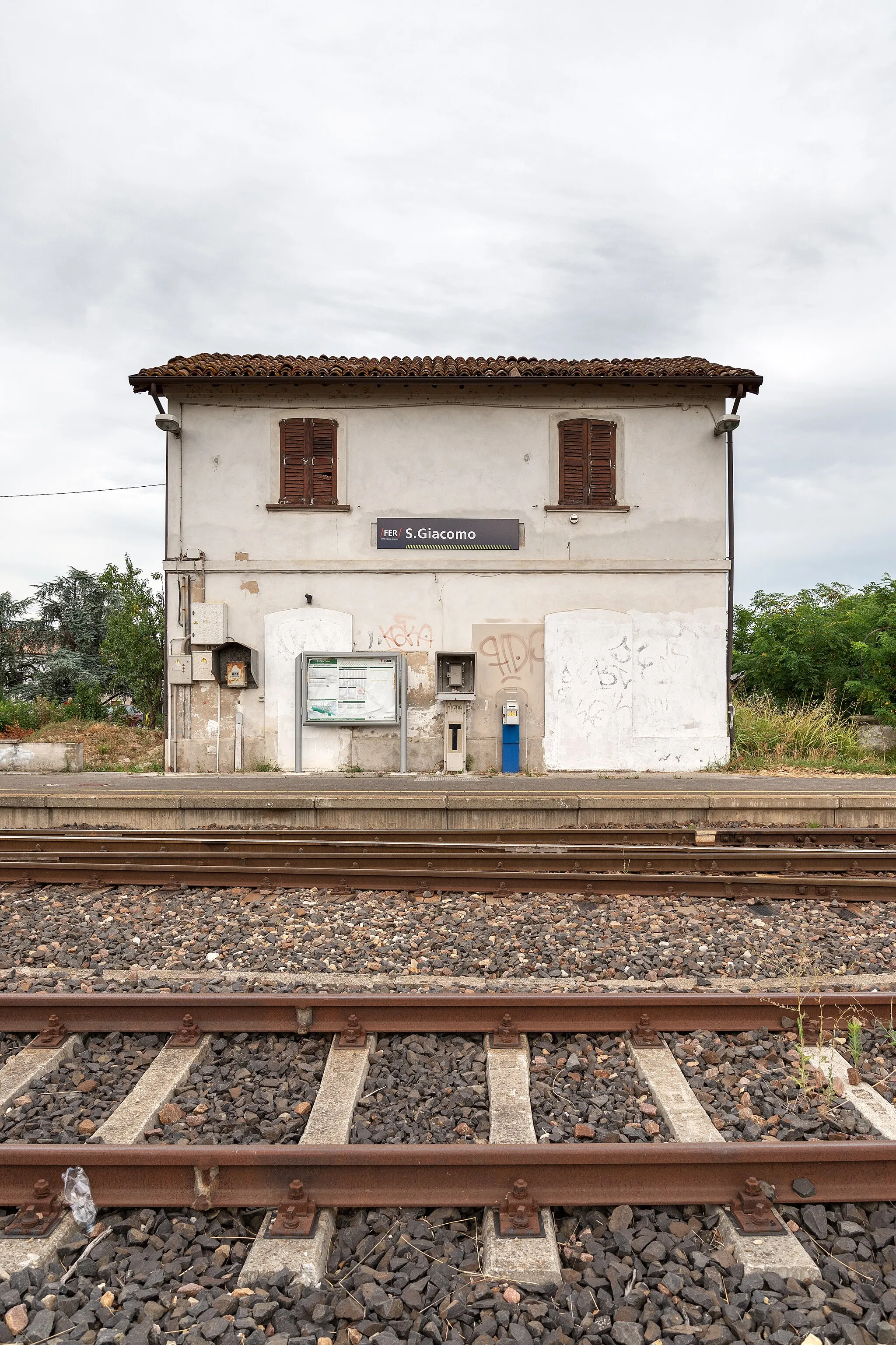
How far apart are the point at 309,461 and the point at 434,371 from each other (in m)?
3.00

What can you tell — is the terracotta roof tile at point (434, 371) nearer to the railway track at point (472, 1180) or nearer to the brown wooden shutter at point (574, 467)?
the brown wooden shutter at point (574, 467)

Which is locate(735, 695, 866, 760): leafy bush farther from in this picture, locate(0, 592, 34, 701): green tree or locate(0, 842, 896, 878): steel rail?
locate(0, 592, 34, 701): green tree

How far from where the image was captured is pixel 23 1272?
2447mm

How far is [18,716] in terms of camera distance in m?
18.9

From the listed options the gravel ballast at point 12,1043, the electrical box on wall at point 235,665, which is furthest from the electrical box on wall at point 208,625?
the gravel ballast at point 12,1043

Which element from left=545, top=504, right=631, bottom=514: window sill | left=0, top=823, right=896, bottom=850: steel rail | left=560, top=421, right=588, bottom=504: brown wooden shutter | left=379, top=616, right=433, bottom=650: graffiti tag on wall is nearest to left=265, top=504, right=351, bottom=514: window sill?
left=379, top=616, right=433, bottom=650: graffiti tag on wall

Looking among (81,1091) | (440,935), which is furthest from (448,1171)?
(440,935)

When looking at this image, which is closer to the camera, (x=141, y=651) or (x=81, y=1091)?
(x=81, y=1091)

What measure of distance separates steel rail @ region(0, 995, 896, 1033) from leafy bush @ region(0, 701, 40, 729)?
16449 millimetres

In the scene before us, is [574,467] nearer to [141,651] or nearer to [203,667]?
[203,667]

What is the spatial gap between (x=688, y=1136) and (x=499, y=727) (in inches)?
469

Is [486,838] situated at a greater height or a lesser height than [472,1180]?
greater

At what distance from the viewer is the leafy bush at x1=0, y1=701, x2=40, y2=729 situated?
1848 cm

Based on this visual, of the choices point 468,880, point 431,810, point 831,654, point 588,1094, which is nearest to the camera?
point 588,1094
